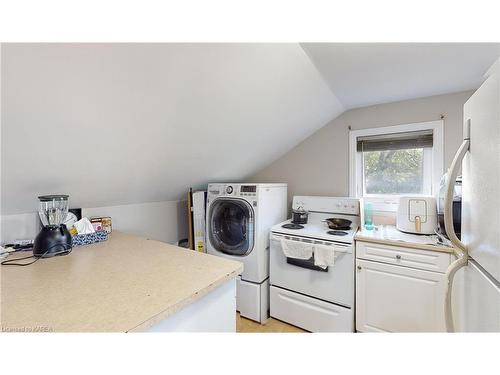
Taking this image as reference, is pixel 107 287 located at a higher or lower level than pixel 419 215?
lower

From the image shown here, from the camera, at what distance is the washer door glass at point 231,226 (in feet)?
6.94

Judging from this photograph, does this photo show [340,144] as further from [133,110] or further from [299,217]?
[133,110]

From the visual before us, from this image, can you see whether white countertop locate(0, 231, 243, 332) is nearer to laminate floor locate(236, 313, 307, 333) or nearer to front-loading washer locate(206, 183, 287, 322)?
front-loading washer locate(206, 183, 287, 322)

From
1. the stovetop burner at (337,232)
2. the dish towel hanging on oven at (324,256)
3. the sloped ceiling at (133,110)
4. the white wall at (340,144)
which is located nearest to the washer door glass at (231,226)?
the sloped ceiling at (133,110)

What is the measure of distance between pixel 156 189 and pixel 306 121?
1.75 metres

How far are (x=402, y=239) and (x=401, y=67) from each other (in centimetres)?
130

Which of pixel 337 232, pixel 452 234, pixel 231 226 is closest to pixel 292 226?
pixel 337 232

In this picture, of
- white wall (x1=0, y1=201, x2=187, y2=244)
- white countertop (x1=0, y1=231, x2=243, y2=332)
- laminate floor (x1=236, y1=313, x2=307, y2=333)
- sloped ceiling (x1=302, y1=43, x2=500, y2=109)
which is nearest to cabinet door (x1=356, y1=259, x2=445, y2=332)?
laminate floor (x1=236, y1=313, x2=307, y2=333)

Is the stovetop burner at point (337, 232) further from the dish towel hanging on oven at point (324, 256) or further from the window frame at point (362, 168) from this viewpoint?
the window frame at point (362, 168)

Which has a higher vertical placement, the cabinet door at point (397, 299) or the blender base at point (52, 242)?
the blender base at point (52, 242)

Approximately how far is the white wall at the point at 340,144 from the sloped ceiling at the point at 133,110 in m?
0.53

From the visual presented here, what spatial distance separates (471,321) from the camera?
0.74 m

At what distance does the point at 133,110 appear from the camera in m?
1.18
